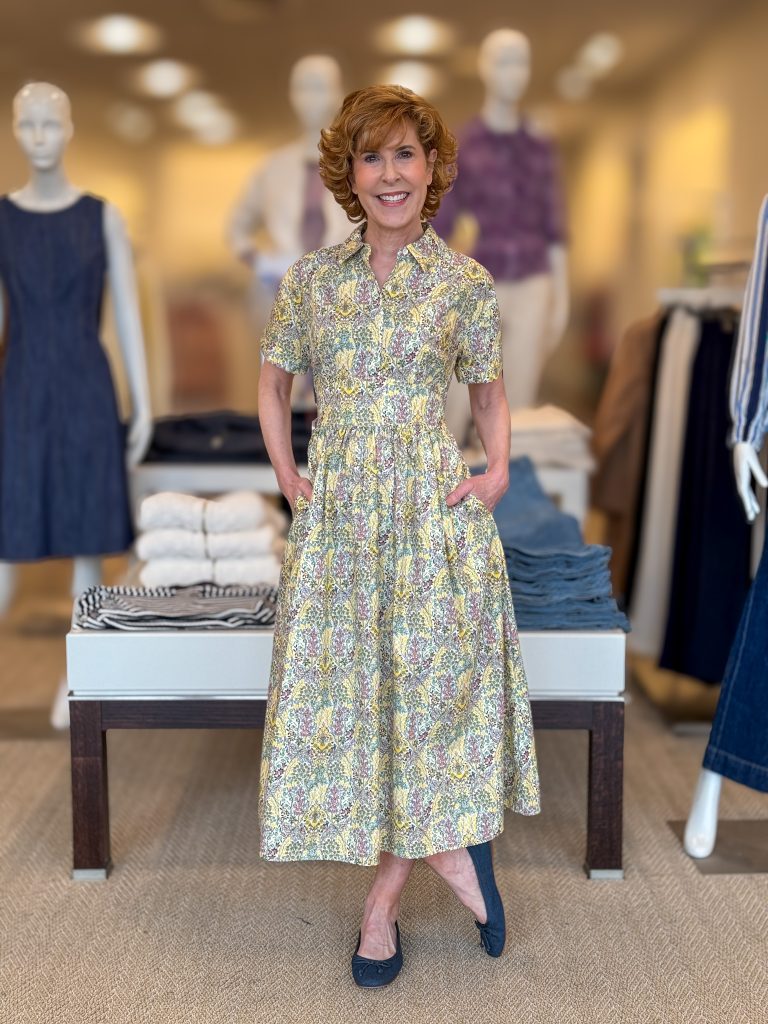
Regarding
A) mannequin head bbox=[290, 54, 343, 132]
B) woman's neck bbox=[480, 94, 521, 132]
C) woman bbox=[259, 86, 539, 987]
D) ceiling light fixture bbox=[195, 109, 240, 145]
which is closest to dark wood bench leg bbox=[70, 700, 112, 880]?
woman bbox=[259, 86, 539, 987]

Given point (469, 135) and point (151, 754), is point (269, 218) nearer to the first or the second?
point (469, 135)

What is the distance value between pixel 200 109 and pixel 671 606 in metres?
3.38

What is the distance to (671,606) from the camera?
12.2 ft

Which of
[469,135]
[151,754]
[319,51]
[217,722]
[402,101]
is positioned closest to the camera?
[402,101]

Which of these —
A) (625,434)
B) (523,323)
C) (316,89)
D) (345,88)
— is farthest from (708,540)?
(345,88)

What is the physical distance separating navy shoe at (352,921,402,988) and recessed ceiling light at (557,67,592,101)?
4441 mm

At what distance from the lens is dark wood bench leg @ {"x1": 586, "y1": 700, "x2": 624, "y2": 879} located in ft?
8.73

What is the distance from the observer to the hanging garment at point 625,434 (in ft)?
13.7

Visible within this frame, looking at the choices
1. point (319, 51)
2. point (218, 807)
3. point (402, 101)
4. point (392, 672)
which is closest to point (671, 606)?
point (218, 807)

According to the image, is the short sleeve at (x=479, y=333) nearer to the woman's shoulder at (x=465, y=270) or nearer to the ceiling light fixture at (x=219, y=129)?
the woman's shoulder at (x=465, y=270)

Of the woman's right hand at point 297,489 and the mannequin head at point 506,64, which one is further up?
the mannequin head at point 506,64

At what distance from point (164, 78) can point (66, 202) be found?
8.28ft

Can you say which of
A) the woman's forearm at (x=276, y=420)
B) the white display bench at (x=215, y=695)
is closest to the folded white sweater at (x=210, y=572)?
the white display bench at (x=215, y=695)

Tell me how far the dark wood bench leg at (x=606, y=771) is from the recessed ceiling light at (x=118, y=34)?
4.16 metres
